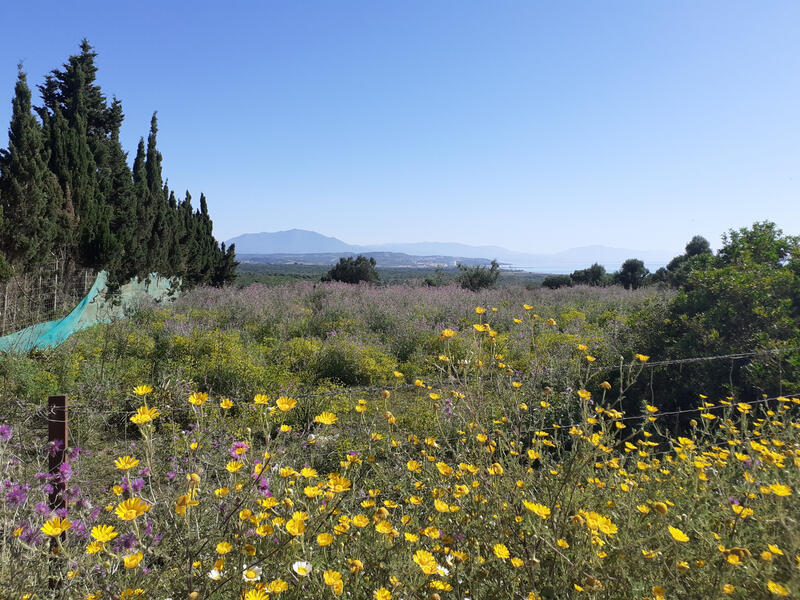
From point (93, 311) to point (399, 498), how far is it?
9.47 m

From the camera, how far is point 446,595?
1608 millimetres

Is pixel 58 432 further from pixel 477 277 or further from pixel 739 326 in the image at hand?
pixel 477 277

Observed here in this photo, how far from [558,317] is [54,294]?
1157 centimetres

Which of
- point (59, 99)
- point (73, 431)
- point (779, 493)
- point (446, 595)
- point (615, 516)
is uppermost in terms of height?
point (59, 99)

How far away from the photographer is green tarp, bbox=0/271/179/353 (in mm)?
6484

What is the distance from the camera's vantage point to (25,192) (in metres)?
8.96

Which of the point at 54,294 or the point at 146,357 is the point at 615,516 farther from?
the point at 54,294

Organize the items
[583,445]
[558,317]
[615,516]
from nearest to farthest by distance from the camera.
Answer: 1. [615,516]
2. [583,445]
3. [558,317]

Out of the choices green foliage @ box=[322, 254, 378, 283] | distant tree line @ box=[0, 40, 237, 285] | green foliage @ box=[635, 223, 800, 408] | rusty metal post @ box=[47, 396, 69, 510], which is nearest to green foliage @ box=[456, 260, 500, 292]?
green foliage @ box=[322, 254, 378, 283]

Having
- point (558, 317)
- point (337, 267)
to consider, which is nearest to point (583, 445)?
point (558, 317)

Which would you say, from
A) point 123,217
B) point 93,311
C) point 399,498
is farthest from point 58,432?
point 123,217

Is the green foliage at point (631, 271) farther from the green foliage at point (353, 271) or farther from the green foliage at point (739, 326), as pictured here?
the green foliage at point (739, 326)

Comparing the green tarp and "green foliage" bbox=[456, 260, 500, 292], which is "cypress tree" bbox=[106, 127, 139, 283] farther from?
"green foliage" bbox=[456, 260, 500, 292]

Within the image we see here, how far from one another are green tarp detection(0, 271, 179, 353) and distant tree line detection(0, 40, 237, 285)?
450 mm
